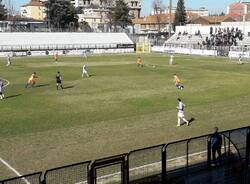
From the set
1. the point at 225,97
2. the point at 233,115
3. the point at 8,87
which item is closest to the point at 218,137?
the point at 233,115

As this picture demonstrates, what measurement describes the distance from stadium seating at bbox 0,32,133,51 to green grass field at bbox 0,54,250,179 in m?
41.4

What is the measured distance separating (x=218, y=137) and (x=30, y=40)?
250 ft

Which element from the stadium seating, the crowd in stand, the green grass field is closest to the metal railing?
the green grass field

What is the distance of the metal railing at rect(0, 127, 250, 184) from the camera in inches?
385

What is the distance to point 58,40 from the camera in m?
87.3

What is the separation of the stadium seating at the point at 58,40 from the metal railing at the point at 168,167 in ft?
234

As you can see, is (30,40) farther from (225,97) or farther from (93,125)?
(93,125)

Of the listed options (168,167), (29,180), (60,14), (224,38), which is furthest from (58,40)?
(29,180)

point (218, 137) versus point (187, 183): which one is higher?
point (218, 137)

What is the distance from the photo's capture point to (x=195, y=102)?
94.1 ft

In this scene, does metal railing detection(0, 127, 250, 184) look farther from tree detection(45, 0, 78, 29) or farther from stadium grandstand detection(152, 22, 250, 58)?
tree detection(45, 0, 78, 29)

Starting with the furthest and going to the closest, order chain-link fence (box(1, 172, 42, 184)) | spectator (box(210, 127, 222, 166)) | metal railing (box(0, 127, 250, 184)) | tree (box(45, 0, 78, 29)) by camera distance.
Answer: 1. tree (box(45, 0, 78, 29))
2. spectator (box(210, 127, 222, 166))
3. metal railing (box(0, 127, 250, 184))
4. chain-link fence (box(1, 172, 42, 184))

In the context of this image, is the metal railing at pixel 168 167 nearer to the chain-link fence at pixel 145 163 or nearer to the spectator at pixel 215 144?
the chain-link fence at pixel 145 163

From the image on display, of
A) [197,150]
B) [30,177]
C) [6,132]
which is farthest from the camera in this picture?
[6,132]
